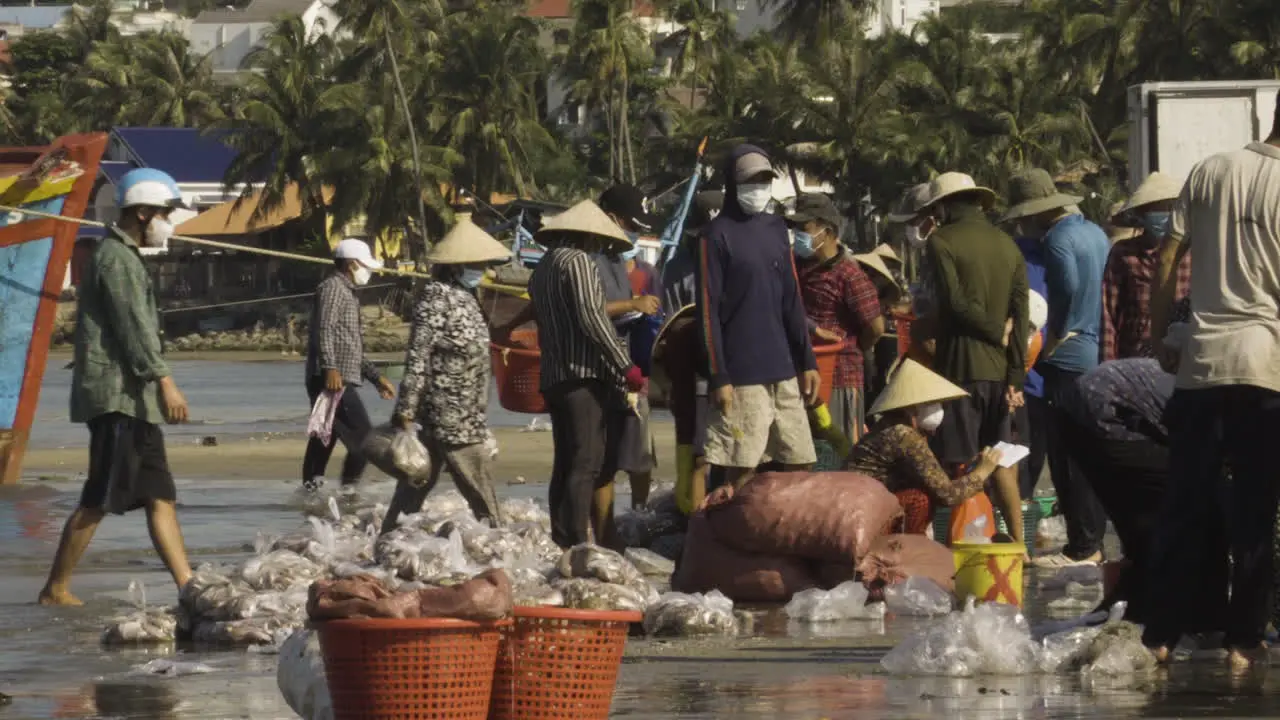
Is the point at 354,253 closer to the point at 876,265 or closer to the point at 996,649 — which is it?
the point at 876,265

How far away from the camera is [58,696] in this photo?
7422 millimetres

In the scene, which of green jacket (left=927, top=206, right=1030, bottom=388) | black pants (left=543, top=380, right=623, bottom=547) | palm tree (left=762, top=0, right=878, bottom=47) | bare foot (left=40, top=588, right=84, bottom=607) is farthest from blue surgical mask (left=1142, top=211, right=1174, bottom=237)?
palm tree (left=762, top=0, right=878, bottom=47)

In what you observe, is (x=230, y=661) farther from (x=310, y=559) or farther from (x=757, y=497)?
(x=757, y=497)

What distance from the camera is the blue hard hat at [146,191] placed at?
9.56 metres

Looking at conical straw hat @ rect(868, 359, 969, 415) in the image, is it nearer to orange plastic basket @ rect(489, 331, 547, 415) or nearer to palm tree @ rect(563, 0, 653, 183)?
orange plastic basket @ rect(489, 331, 547, 415)

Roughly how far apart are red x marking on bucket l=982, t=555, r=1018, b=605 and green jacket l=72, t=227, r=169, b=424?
331 cm

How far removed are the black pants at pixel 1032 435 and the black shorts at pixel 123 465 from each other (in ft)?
14.0

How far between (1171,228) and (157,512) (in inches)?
174

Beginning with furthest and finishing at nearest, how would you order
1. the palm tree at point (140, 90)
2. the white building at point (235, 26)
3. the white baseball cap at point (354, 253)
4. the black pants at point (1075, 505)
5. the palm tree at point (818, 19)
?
the white building at point (235, 26), the palm tree at point (140, 90), the palm tree at point (818, 19), the white baseball cap at point (354, 253), the black pants at point (1075, 505)

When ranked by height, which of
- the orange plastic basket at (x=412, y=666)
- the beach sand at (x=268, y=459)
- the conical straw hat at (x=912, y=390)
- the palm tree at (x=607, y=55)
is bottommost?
the beach sand at (x=268, y=459)

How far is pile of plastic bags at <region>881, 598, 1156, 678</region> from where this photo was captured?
7359 millimetres

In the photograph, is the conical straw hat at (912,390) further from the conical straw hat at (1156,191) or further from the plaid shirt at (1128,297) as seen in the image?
the conical straw hat at (1156,191)

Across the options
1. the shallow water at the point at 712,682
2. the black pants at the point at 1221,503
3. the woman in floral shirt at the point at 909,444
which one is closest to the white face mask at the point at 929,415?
the woman in floral shirt at the point at 909,444

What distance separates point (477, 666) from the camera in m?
5.83
